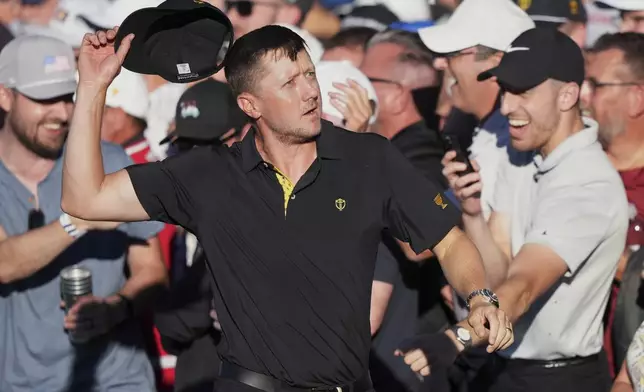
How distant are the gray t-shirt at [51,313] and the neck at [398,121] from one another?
1527 mm

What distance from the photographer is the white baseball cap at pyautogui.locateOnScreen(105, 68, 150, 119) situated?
7570 mm

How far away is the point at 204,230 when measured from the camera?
15.5 feet

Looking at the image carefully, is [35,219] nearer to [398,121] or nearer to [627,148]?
[398,121]

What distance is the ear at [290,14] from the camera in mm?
9133

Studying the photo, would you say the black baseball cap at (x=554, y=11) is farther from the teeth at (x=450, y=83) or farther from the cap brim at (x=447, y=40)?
the teeth at (x=450, y=83)

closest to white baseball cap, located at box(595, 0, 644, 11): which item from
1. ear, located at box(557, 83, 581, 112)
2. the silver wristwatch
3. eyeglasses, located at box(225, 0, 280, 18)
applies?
eyeglasses, located at box(225, 0, 280, 18)

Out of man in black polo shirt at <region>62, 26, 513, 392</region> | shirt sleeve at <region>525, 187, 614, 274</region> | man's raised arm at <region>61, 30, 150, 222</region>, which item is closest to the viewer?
man's raised arm at <region>61, 30, 150, 222</region>

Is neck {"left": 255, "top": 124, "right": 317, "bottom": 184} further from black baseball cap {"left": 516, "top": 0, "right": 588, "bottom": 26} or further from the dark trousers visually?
black baseball cap {"left": 516, "top": 0, "right": 588, "bottom": 26}

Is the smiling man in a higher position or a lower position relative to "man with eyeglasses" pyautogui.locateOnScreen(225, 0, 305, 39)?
higher

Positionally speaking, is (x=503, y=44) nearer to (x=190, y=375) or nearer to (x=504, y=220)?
(x=504, y=220)

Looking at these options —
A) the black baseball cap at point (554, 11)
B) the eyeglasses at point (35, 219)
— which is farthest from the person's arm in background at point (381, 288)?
the black baseball cap at point (554, 11)

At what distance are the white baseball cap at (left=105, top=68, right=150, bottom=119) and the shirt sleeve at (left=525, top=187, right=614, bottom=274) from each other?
3.06 metres

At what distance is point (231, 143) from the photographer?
20.6 ft

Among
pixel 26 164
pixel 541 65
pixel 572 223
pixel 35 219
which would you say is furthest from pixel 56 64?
pixel 572 223
